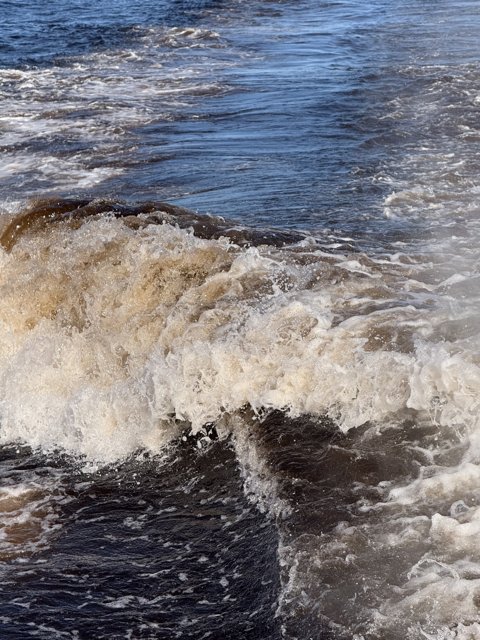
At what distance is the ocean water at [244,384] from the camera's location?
479cm

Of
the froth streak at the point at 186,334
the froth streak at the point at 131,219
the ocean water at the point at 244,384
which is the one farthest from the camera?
the froth streak at the point at 131,219

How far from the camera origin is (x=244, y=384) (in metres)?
6.61

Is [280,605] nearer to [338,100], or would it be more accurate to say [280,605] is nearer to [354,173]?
[354,173]

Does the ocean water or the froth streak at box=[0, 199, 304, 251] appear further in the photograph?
the froth streak at box=[0, 199, 304, 251]

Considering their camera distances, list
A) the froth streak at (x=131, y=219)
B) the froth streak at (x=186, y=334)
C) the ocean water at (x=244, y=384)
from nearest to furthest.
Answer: the ocean water at (x=244, y=384), the froth streak at (x=186, y=334), the froth streak at (x=131, y=219)

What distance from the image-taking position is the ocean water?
4.79m

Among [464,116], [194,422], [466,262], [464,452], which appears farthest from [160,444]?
[464,116]

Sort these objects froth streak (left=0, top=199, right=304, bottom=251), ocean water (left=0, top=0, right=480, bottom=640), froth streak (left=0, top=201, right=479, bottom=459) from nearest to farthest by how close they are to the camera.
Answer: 1. ocean water (left=0, top=0, right=480, bottom=640)
2. froth streak (left=0, top=201, right=479, bottom=459)
3. froth streak (left=0, top=199, right=304, bottom=251)

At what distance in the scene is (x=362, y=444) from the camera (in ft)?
19.3

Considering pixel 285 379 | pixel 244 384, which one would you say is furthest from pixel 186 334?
pixel 285 379

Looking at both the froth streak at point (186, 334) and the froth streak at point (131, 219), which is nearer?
the froth streak at point (186, 334)

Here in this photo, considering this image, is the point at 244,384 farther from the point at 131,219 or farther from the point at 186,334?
the point at 131,219

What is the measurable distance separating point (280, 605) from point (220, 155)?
8370mm

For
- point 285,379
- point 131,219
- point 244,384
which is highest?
point 131,219
